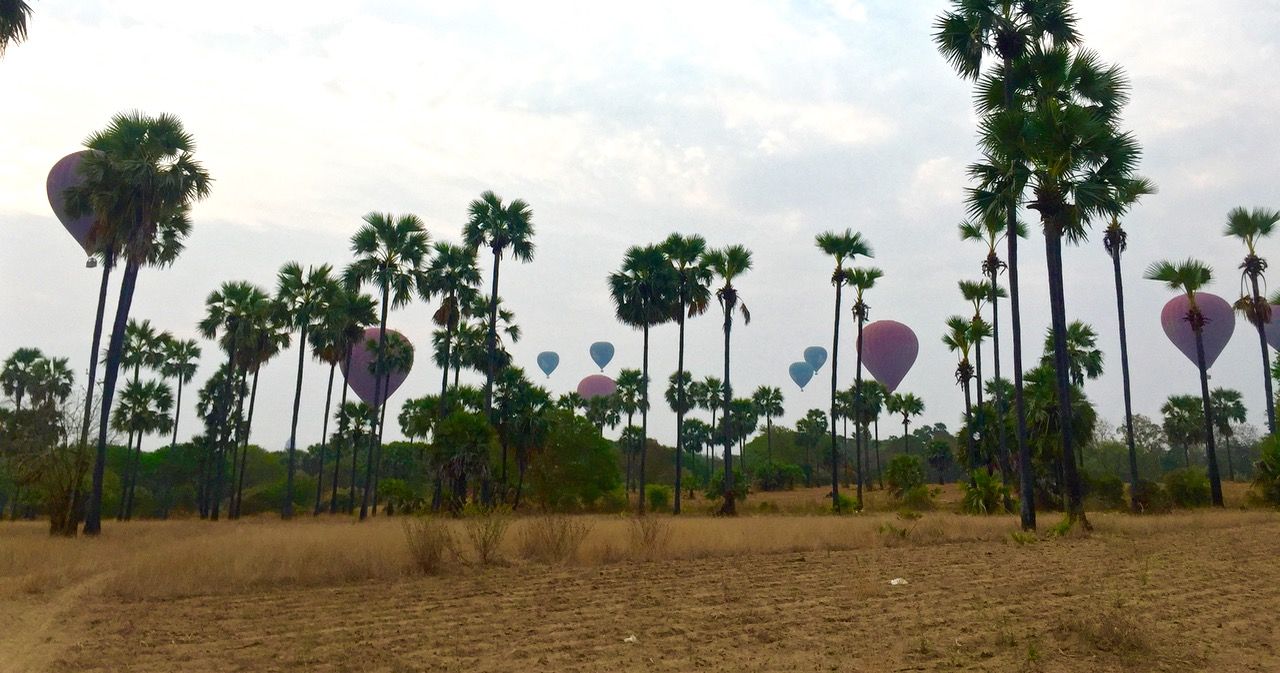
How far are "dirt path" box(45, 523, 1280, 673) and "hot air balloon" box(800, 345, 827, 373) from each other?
3023 inches

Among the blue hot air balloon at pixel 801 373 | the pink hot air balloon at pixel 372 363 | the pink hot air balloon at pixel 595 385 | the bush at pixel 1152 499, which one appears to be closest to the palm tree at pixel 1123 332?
the bush at pixel 1152 499

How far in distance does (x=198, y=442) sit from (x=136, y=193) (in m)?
39.0

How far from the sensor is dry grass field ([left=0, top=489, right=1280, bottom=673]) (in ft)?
24.5

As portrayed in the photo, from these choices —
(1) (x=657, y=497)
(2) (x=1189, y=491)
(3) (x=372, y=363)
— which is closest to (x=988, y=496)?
(2) (x=1189, y=491)

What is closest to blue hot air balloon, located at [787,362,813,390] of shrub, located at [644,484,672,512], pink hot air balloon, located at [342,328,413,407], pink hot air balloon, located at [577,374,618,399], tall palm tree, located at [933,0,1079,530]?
pink hot air balloon, located at [577,374,618,399]

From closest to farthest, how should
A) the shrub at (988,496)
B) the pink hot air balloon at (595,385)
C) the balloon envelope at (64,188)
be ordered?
the balloon envelope at (64,188)
the shrub at (988,496)
the pink hot air balloon at (595,385)

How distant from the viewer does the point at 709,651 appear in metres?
7.73

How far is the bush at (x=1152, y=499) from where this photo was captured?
118 feet

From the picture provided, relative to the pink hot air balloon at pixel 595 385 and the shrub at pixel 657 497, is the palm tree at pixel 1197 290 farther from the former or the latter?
the pink hot air balloon at pixel 595 385

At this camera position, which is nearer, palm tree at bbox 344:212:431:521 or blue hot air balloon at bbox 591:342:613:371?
palm tree at bbox 344:212:431:521

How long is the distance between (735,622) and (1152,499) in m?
38.2

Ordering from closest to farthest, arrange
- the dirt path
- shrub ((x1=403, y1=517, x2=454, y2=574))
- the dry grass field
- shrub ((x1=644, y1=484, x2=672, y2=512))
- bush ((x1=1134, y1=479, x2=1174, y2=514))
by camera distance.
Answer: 1. the dirt path
2. the dry grass field
3. shrub ((x1=403, y1=517, x2=454, y2=574))
4. bush ((x1=1134, y1=479, x2=1174, y2=514))
5. shrub ((x1=644, y1=484, x2=672, y2=512))

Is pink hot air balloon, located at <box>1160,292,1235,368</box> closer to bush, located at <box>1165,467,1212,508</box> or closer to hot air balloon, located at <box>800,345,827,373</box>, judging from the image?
bush, located at <box>1165,467,1212,508</box>

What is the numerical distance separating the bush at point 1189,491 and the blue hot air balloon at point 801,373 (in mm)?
53675
